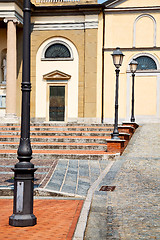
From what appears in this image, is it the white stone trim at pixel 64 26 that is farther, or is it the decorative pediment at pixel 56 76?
the decorative pediment at pixel 56 76

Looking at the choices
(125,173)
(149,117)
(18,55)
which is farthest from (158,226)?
(18,55)

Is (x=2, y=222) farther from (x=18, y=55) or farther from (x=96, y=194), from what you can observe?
(x=18, y=55)

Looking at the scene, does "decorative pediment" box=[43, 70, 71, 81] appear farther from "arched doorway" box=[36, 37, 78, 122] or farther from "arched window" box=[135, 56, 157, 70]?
"arched window" box=[135, 56, 157, 70]

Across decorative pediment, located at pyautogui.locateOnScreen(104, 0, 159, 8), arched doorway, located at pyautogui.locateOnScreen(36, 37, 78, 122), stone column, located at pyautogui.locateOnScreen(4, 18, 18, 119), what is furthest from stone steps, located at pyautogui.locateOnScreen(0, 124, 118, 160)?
decorative pediment, located at pyautogui.locateOnScreen(104, 0, 159, 8)

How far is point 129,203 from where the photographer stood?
24.7 feet

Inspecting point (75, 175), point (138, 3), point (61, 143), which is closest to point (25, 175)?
point (75, 175)

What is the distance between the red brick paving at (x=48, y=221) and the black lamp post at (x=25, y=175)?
15 centimetres

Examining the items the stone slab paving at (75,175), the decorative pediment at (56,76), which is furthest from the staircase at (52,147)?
the decorative pediment at (56,76)

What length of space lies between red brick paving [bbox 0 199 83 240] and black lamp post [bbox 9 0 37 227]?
15 centimetres

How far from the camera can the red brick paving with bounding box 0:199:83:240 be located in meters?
5.38

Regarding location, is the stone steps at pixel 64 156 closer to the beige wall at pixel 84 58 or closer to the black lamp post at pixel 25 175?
the black lamp post at pixel 25 175

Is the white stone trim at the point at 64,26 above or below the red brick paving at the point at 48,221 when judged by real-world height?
above

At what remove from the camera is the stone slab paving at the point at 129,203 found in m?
5.73

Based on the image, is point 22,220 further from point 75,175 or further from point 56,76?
point 56,76
